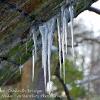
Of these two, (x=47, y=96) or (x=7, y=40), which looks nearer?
(x=7, y=40)

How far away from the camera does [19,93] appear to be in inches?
159

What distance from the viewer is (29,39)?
8.37ft

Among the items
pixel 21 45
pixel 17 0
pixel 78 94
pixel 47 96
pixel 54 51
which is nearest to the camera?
pixel 17 0

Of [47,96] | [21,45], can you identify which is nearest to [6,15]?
[21,45]

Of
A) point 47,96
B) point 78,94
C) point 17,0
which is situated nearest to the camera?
point 17,0

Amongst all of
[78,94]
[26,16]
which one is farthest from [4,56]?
[78,94]

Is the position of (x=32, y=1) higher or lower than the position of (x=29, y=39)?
higher

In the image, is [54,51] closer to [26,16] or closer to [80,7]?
[80,7]

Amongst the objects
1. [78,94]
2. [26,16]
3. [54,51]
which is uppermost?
[26,16]

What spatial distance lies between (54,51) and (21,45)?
6.06ft

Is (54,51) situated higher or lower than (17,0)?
lower

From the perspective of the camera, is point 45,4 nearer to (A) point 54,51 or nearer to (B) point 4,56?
(B) point 4,56

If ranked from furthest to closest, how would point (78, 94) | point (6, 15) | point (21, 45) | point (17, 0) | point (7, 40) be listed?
point (78, 94) → point (21, 45) → point (7, 40) → point (6, 15) → point (17, 0)

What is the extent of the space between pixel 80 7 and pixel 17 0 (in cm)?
69
